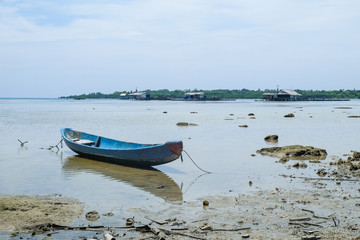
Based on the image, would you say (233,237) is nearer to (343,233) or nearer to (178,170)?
(343,233)

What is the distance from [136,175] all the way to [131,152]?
136cm

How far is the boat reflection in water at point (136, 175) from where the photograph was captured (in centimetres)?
1219

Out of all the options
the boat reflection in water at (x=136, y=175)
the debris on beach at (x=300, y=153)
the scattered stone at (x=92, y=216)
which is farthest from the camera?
the debris on beach at (x=300, y=153)

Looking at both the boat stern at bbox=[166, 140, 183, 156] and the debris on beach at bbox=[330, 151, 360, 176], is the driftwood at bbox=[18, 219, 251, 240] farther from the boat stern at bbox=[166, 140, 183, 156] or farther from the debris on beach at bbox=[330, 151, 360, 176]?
the debris on beach at bbox=[330, 151, 360, 176]

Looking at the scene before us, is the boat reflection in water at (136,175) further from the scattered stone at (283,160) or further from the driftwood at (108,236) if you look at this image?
the scattered stone at (283,160)

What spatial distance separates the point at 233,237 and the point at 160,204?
11.0 ft

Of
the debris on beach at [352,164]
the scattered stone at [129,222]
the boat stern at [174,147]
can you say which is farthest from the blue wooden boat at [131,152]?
the debris on beach at [352,164]

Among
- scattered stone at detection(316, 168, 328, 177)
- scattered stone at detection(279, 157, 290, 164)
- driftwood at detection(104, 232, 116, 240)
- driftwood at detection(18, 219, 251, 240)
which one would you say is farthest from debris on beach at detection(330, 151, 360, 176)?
driftwood at detection(104, 232, 116, 240)

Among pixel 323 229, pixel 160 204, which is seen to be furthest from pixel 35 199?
pixel 323 229

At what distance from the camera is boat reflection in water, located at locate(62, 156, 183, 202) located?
12188 mm

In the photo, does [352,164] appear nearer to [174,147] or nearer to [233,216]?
[174,147]

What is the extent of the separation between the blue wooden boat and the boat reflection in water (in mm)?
310

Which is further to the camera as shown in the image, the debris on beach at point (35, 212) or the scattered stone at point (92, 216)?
the scattered stone at point (92, 216)

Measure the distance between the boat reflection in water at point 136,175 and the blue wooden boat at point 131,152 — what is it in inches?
12.2
